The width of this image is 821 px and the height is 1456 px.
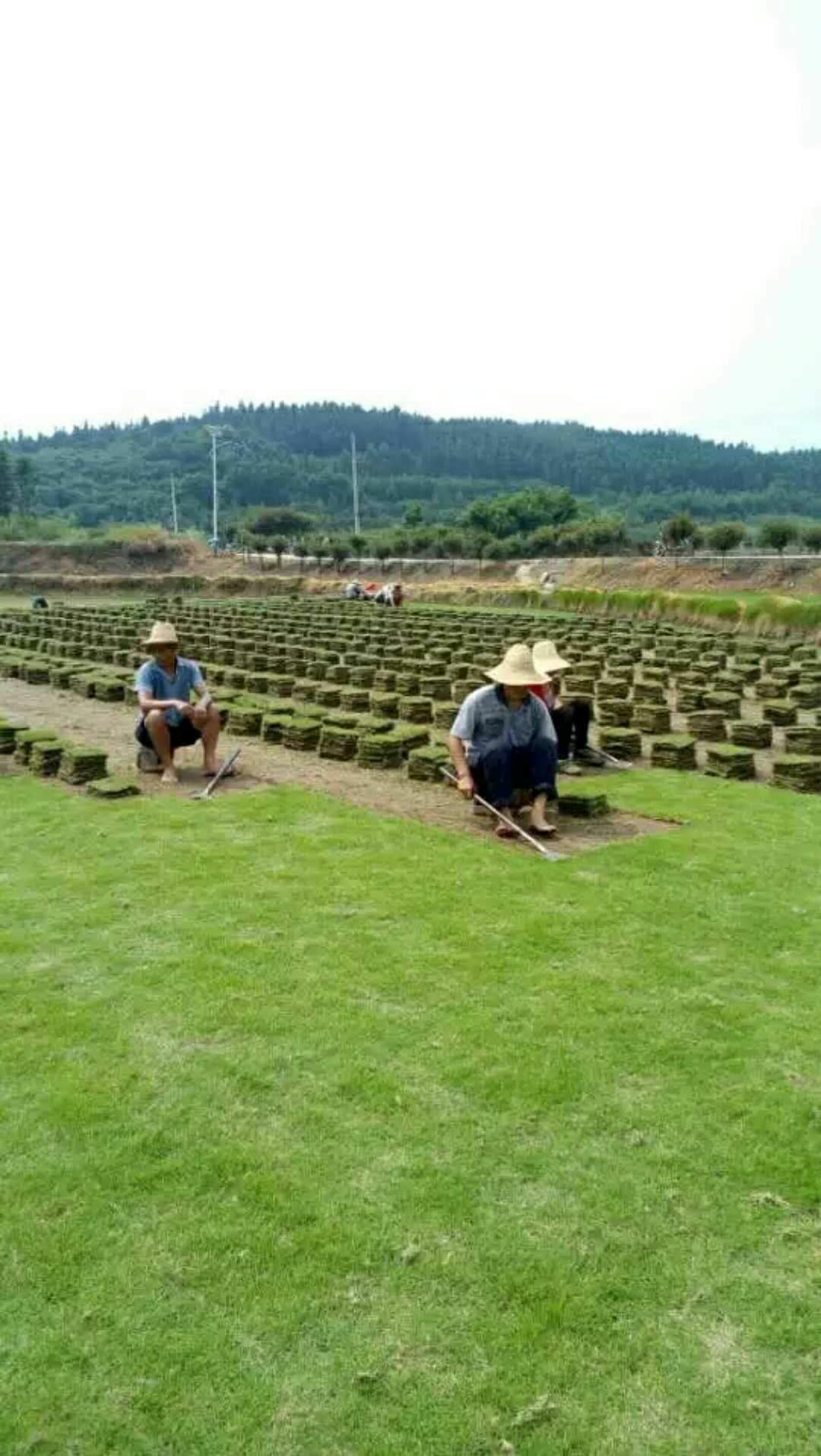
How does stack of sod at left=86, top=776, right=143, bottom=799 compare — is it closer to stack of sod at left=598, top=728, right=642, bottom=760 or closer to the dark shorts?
the dark shorts

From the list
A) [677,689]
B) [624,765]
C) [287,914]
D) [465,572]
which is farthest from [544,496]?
[287,914]

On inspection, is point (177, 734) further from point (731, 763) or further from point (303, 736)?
point (731, 763)

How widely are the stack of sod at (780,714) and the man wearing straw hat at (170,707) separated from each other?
10198 millimetres

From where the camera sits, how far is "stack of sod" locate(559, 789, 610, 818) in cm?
1109

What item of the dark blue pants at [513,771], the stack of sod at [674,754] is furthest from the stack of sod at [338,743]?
the dark blue pants at [513,771]

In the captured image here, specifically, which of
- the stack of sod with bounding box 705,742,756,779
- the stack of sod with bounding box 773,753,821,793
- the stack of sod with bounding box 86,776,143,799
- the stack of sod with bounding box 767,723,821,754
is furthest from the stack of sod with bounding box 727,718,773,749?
the stack of sod with bounding box 86,776,143,799

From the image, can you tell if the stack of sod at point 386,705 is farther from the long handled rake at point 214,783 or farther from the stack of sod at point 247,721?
the long handled rake at point 214,783

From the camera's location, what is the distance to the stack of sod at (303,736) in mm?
15938

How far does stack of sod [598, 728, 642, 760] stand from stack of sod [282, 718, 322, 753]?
12.5 ft

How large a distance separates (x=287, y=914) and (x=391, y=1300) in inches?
160

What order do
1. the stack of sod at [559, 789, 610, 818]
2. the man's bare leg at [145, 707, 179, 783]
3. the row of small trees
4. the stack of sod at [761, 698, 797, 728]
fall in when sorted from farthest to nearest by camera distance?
the row of small trees < the stack of sod at [761, 698, 797, 728] < the man's bare leg at [145, 707, 179, 783] < the stack of sod at [559, 789, 610, 818]

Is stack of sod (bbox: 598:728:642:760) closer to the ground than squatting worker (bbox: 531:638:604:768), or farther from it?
closer to the ground

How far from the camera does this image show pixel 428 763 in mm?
13227

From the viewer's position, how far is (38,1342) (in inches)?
152
